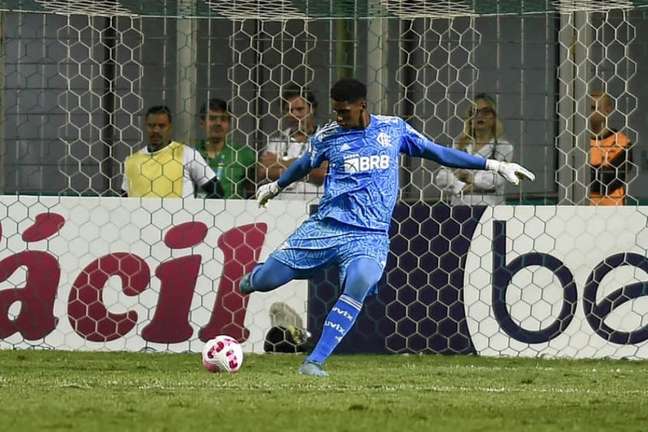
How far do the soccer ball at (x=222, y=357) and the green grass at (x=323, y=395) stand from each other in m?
0.08

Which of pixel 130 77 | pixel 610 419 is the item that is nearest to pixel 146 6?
pixel 130 77

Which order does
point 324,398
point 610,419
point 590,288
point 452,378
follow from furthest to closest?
point 590,288 < point 452,378 < point 324,398 < point 610,419

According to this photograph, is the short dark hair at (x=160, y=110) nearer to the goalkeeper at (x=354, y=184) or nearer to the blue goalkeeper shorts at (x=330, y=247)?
the goalkeeper at (x=354, y=184)

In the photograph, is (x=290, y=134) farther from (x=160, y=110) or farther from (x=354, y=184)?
(x=354, y=184)

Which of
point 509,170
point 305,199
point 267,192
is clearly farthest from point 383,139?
point 305,199

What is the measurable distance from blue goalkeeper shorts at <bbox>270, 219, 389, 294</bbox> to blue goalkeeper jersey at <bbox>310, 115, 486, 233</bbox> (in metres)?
0.06

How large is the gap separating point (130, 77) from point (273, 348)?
2.25 m

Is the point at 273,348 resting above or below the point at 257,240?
below

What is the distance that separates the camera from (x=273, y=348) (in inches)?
499

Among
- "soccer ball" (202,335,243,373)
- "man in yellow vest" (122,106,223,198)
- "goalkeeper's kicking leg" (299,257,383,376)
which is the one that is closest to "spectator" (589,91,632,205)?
"goalkeeper's kicking leg" (299,257,383,376)

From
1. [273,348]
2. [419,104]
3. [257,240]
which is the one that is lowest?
[273,348]

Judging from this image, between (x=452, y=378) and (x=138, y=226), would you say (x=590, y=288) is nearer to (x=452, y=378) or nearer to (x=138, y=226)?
Result: (x=452, y=378)

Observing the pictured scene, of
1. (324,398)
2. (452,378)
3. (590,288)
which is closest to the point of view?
(324,398)

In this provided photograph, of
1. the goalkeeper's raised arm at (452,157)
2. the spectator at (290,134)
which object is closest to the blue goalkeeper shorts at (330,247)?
the goalkeeper's raised arm at (452,157)
